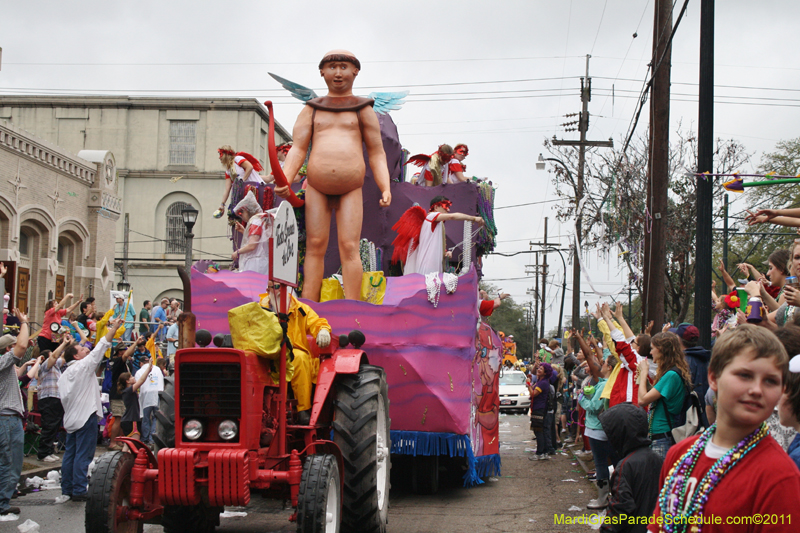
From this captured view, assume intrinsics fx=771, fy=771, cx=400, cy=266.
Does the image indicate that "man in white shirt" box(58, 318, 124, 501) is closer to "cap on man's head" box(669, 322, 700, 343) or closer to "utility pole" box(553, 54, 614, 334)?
"cap on man's head" box(669, 322, 700, 343)

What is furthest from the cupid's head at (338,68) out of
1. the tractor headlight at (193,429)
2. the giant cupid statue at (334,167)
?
the tractor headlight at (193,429)

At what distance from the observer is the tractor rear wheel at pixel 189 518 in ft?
19.2

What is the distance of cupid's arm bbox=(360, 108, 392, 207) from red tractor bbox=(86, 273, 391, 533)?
339 cm

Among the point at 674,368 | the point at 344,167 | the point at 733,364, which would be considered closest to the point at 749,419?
the point at 733,364

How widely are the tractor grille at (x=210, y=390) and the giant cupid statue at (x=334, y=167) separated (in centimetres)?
350

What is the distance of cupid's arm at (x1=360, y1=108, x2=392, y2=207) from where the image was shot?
8.76 meters

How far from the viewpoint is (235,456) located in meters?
4.79

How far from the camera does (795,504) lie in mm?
2254

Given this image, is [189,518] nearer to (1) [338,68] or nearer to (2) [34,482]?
(2) [34,482]

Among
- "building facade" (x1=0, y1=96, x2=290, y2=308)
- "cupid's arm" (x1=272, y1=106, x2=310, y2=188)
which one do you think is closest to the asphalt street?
"cupid's arm" (x1=272, y1=106, x2=310, y2=188)

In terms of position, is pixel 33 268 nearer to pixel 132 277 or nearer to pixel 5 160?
pixel 5 160

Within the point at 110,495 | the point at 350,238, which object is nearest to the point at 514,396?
the point at 350,238

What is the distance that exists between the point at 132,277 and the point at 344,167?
30.3m

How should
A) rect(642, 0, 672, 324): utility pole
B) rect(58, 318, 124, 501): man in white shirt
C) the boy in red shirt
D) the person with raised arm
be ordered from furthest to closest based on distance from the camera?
rect(642, 0, 672, 324): utility pole < rect(58, 318, 124, 501): man in white shirt < the person with raised arm < the boy in red shirt
